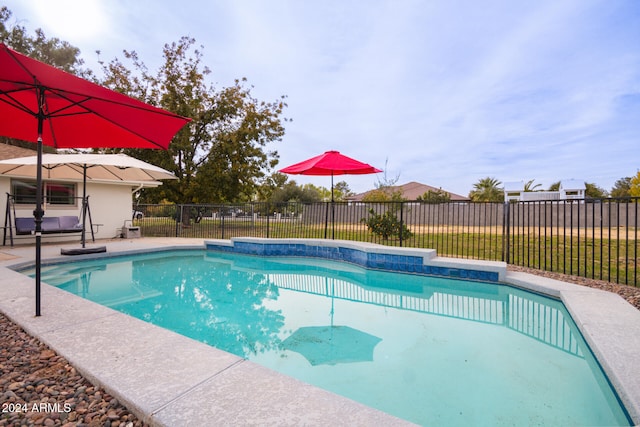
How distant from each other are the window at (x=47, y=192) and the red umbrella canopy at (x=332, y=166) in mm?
6832

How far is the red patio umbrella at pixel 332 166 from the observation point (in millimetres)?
6973

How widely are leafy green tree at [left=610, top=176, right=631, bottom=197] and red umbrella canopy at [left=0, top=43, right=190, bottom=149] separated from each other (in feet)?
153

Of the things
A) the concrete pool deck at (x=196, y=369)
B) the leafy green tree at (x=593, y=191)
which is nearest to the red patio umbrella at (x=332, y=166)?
the concrete pool deck at (x=196, y=369)

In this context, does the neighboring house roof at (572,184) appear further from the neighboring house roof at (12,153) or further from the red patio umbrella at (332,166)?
the neighboring house roof at (12,153)

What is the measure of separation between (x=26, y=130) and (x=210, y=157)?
12035 mm

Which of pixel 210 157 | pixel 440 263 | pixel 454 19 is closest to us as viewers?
pixel 440 263

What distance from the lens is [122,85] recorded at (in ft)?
49.2

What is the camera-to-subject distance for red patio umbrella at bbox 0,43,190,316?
243 centimetres

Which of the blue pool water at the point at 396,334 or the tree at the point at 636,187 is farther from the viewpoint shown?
the tree at the point at 636,187

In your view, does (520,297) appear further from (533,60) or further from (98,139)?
(533,60)

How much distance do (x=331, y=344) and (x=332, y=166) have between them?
4.67 meters

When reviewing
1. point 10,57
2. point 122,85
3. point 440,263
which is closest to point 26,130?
point 10,57

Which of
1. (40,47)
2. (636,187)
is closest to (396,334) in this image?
(40,47)

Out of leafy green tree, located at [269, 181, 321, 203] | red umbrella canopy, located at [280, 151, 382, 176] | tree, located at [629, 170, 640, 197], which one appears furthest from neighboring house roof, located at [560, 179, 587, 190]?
red umbrella canopy, located at [280, 151, 382, 176]
